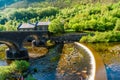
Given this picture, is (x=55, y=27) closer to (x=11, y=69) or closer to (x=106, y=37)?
(x=106, y=37)

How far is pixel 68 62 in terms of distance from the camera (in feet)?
203

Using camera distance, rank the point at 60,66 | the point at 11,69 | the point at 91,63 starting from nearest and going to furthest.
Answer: the point at 11,69
the point at 91,63
the point at 60,66

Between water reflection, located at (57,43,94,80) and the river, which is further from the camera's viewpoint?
the river

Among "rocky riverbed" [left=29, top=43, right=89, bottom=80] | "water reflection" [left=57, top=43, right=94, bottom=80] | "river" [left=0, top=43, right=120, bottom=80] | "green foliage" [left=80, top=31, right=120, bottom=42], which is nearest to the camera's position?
"water reflection" [left=57, top=43, right=94, bottom=80]

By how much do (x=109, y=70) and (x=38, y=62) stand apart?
17.0 metres

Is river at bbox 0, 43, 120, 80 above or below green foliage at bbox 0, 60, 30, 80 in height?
below

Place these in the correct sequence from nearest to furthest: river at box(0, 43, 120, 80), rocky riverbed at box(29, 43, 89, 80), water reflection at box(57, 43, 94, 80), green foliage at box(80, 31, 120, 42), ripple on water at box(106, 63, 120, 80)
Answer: ripple on water at box(106, 63, 120, 80), water reflection at box(57, 43, 94, 80), rocky riverbed at box(29, 43, 89, 80), river at box(0, 43, 120, 80), green foliage at box(80, 31, 120, 42)

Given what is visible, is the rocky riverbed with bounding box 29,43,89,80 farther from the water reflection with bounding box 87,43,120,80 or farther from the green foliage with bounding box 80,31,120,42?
the green foliage with bounding box 80,31,120,42

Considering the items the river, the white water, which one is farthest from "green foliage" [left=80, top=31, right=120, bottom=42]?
the white water

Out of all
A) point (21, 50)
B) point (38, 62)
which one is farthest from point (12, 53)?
point (38, 62)

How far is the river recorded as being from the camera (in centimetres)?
5178

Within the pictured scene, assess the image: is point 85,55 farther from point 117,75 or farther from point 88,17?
point 88,17

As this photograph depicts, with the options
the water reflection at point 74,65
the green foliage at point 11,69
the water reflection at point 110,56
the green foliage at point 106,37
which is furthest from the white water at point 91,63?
the green foliage at point 11,69

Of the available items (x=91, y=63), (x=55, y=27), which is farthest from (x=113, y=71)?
(x=55, y=27)
